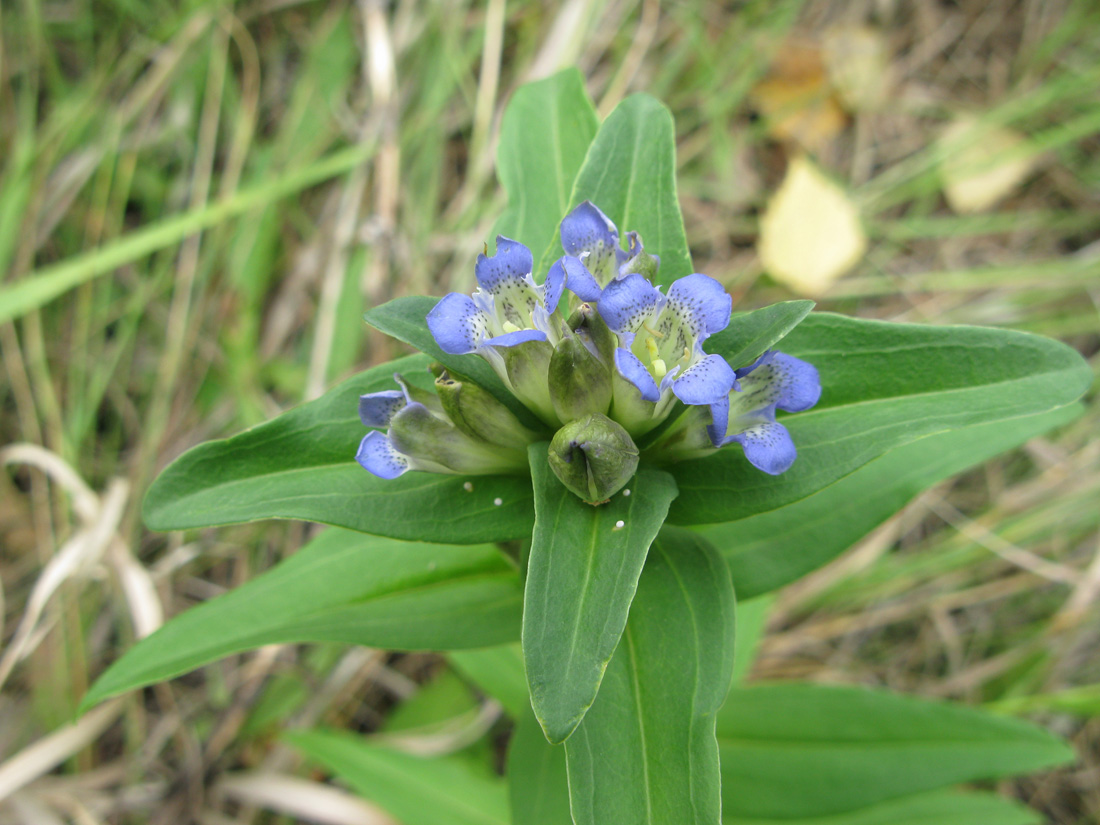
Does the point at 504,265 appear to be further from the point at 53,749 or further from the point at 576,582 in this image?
the point at 53,749

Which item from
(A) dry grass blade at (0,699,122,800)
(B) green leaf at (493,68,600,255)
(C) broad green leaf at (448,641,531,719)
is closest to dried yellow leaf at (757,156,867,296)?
(B) green leaf at (493,68,600,255)

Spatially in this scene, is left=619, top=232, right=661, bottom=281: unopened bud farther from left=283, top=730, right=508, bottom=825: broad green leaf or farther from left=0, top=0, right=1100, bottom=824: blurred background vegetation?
left=283, top=730, right=508, bottom=825: broad green leaf

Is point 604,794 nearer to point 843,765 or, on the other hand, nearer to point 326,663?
point 843,765

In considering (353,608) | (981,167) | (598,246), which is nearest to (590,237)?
(598,246)

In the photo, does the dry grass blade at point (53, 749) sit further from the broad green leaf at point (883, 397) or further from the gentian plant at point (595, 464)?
the broad green leaf at point (883, 397)

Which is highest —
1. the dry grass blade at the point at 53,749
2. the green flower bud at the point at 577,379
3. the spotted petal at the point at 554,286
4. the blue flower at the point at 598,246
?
the blue flower at the point at 598,246

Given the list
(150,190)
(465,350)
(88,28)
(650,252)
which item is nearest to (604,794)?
(465,350)

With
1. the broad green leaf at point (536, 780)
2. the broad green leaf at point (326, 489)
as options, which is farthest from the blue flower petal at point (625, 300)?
the broad green leaf at point (536, 780)
